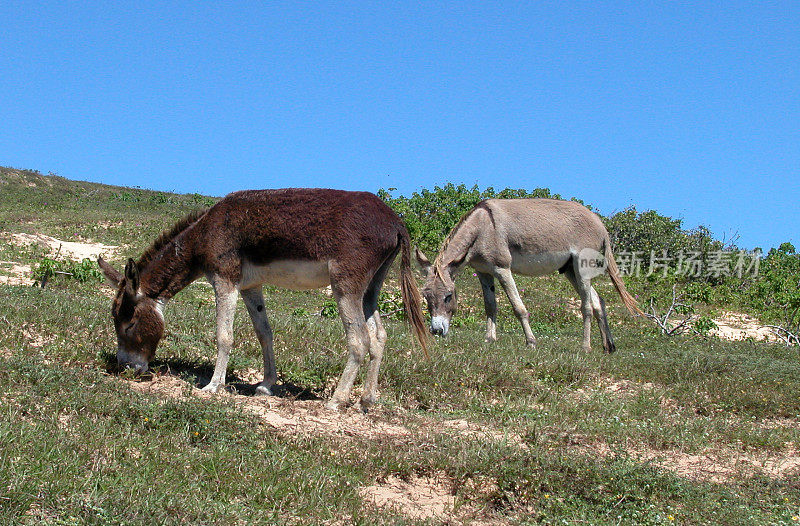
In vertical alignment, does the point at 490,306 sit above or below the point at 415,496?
above

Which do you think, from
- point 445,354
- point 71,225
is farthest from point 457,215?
point 445,354

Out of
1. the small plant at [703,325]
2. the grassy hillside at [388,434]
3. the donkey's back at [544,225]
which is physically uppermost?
the donkey's back at [544,225]

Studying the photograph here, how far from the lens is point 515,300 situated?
1133cm

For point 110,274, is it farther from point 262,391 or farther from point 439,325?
point 439,325

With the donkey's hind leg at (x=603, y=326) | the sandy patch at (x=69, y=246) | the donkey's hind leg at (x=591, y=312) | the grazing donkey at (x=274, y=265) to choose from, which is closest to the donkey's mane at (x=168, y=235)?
the grazing donkey at (x=274, y=265)

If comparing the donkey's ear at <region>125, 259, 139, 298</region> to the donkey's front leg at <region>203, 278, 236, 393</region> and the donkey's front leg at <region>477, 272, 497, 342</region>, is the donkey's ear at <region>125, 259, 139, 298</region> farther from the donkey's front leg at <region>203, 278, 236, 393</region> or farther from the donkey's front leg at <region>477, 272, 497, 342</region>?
the donkey's front leg at <region>477, 272, 497, 342</region>

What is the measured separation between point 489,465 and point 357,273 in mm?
2153

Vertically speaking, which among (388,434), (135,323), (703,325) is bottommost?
(388,434)

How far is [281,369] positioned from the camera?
26.0 feet

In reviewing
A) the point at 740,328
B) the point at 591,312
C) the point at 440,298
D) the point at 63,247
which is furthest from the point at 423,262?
the point at 63,247

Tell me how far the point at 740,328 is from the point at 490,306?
784 cm

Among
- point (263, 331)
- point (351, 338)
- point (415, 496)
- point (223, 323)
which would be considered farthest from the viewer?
point (263, 331)

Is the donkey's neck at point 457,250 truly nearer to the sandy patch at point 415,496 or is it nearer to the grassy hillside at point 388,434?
the grassy hillside at point 388,434

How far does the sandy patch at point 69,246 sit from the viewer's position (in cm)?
1839
